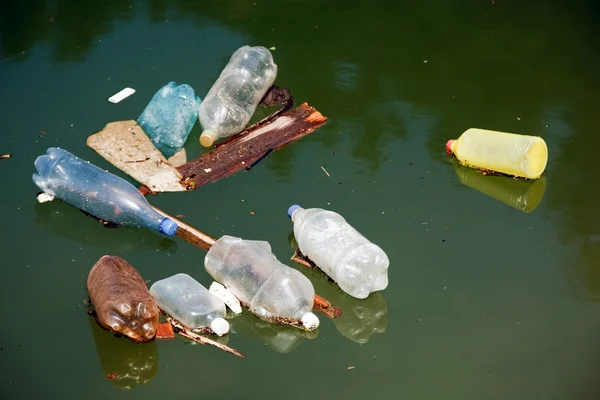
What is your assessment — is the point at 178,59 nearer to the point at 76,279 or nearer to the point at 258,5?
the point at 258,5

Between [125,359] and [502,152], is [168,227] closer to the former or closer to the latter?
[125,359]

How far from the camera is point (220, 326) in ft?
11.6

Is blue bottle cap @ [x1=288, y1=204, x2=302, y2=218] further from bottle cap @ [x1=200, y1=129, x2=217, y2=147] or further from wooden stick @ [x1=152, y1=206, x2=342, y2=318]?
bottle cap @ [x1=200, y1=129, x2=217, y2=147]

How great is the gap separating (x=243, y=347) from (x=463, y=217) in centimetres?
149

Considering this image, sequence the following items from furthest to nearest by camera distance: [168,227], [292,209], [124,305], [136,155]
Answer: [136,155]
[292,209]
[168,227]
[124,305]

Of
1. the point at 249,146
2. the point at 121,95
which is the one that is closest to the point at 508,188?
the point at 249,146

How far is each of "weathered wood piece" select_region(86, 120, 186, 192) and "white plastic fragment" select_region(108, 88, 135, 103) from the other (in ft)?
0.78

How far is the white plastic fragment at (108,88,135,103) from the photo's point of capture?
193 inches

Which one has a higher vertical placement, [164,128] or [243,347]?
[164,128]

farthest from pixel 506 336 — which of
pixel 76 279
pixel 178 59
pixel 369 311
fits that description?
pixel 178 59

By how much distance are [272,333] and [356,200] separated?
1.04m

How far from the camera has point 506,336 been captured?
144 inches

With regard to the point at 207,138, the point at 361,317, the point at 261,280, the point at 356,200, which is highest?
the point at 207,138

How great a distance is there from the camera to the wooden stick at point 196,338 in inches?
140
